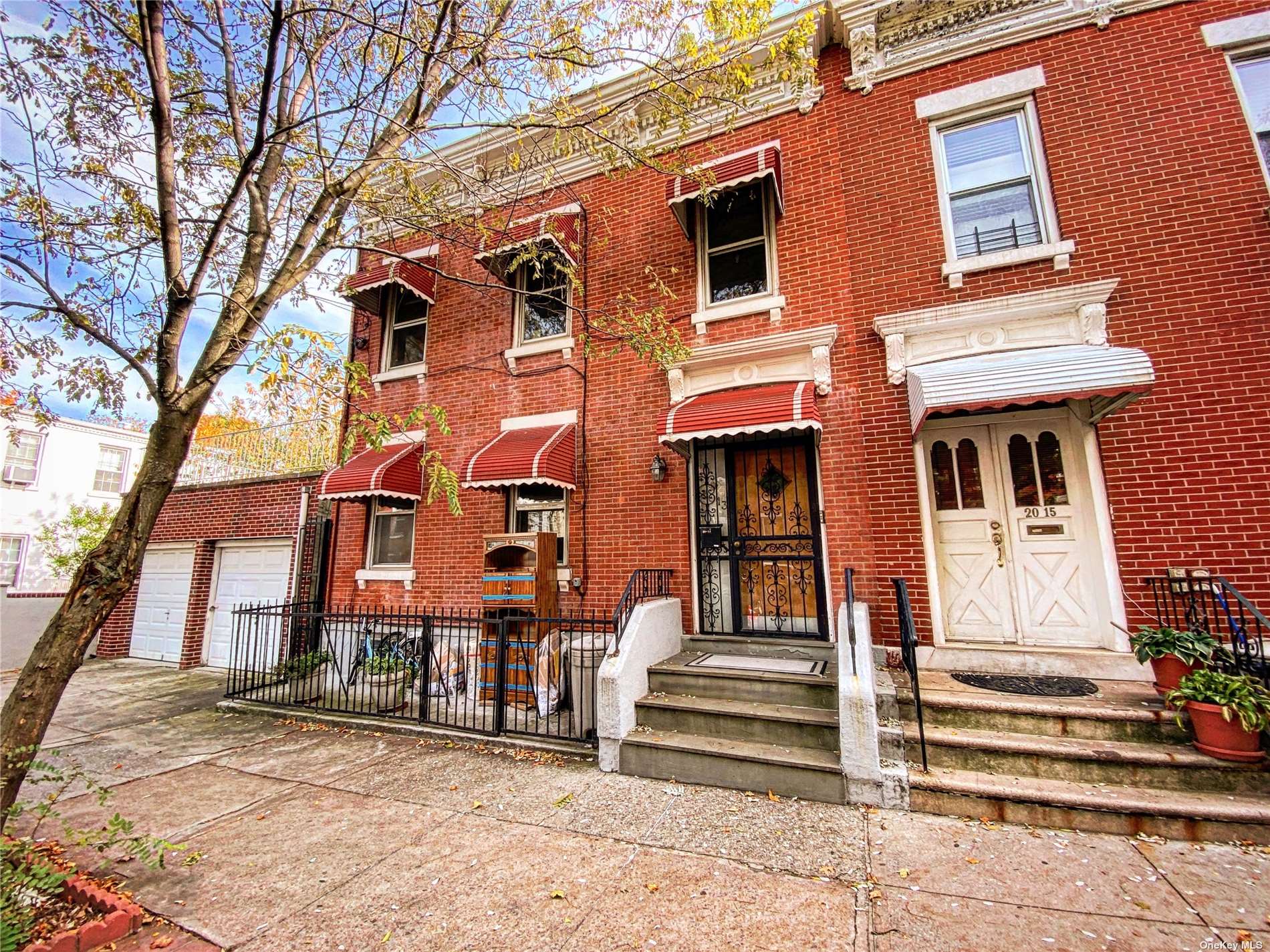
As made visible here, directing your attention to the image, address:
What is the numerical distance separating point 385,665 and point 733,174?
7.89 meters

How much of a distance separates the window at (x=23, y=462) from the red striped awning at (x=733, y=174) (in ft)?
72.8

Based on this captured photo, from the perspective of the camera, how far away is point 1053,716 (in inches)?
169

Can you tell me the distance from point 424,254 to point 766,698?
351 inches

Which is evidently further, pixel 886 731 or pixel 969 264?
pixel 969 264

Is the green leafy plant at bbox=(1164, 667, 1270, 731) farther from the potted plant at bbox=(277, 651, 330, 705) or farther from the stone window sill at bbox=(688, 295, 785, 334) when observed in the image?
the potted plant at bbox=(277, 651, 330, 705)

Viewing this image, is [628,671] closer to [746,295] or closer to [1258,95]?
[746,295]

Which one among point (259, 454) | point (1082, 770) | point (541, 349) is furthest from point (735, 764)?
point (259, 454)

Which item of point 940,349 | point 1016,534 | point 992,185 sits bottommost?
point 1016,534

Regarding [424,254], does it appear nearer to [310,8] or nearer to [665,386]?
[665,386]

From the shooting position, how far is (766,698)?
5102 mm

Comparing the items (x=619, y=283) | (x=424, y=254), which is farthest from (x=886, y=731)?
(x=424, y=254)

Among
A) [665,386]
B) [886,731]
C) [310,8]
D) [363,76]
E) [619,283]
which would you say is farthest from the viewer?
Answer: [619,283]

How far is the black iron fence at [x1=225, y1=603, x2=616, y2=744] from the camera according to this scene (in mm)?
5754

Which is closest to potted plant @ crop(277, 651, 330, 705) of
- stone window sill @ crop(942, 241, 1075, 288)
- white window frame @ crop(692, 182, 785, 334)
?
white window frame @ crop(692, 182, 785, 334)
